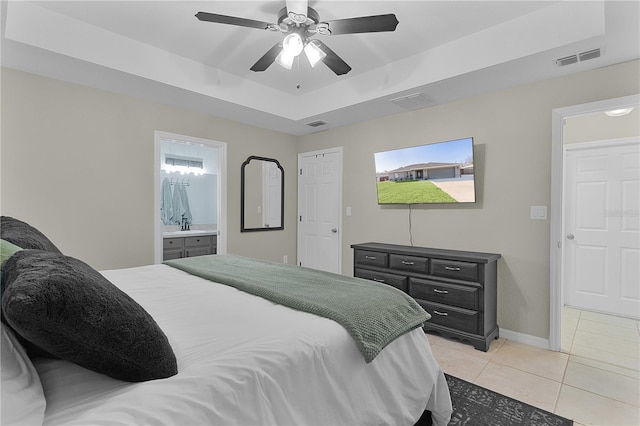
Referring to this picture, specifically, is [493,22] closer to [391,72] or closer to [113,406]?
[391,72]

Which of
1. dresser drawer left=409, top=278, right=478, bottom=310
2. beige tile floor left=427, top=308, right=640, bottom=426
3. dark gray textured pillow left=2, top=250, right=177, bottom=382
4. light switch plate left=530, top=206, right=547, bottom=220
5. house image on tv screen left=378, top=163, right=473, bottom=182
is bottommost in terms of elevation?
beige tile floor left=427, top=308, right=640, bottom=426

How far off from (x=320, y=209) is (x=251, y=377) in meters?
3.98

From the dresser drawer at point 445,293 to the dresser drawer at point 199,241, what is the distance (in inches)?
137

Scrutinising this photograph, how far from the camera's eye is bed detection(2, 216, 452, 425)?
0.85 meters

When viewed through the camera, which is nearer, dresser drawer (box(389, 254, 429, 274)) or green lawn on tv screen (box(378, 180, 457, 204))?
dresser drawer (box(389, 254, 429, 274))

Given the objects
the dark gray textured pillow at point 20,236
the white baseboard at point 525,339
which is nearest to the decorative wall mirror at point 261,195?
the dark gray textured pillow at point 20,236

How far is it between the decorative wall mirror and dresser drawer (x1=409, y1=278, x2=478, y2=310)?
2.41 meters

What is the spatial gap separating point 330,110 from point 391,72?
2.90 ft

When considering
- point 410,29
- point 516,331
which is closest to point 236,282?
point 410,29

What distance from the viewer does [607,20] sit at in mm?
2234

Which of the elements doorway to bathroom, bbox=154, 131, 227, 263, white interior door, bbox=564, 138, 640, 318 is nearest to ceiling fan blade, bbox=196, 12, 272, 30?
doorway to bathroom, bbox=154, 131, 227, 263

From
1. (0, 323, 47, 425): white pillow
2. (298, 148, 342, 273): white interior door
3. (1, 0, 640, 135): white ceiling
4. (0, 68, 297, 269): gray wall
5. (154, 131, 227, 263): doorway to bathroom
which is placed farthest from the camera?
(154, 131, 227, 263): doorway to bathroom

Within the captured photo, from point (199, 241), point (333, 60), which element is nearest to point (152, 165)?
point (199, 241)

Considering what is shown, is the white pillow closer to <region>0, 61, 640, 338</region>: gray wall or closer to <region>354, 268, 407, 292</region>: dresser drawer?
<region>0, 61, 640, 338</region>: gray wall
